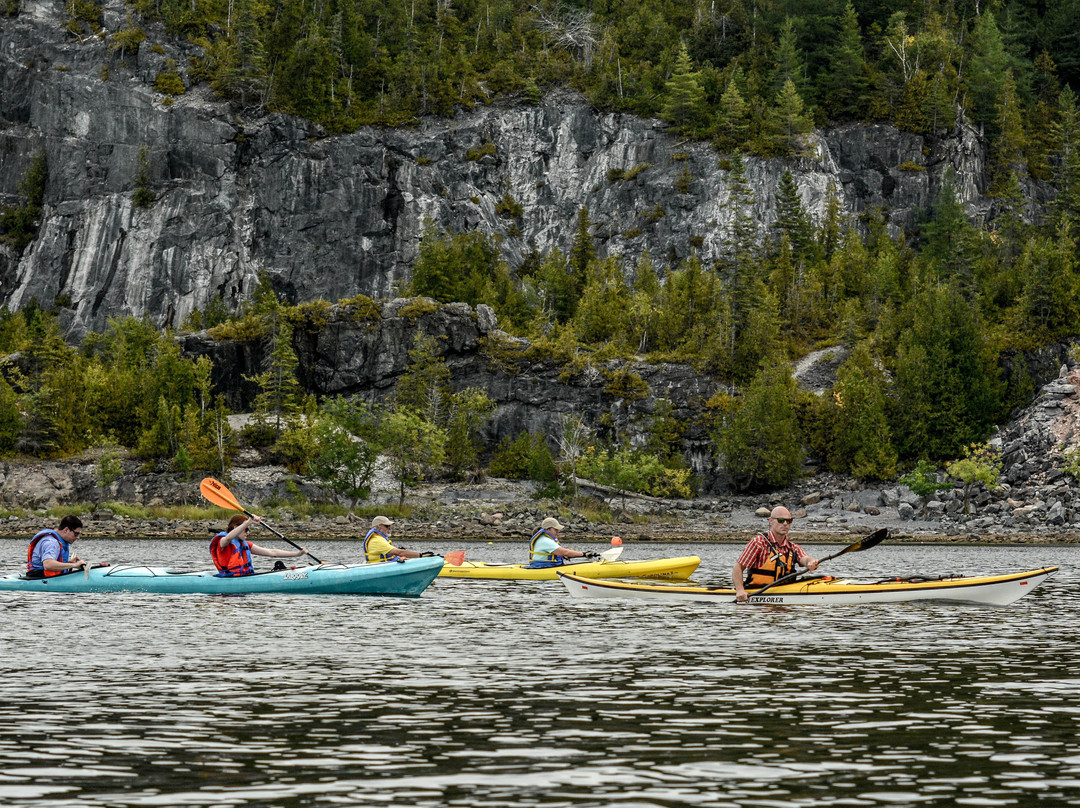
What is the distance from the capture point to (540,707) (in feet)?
41.3

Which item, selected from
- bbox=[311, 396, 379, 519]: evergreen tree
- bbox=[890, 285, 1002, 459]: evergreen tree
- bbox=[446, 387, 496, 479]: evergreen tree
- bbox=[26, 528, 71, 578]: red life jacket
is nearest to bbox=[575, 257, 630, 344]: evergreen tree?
bbox=[446, 387, 496, 479]: evergreen tree

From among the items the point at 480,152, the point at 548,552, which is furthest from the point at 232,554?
the point at 480,152

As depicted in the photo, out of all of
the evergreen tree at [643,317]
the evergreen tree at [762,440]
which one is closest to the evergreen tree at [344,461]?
the evergreen tree at [762,440]

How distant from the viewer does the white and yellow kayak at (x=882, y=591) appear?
78.9 ft

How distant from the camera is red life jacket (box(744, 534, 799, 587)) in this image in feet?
79.1

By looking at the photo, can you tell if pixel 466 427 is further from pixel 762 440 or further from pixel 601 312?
pixel 601 312

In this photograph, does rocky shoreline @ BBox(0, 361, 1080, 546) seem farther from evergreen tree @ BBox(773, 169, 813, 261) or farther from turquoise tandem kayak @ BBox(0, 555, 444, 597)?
evergreen tree @ BBox(773, 169, 813, 261)

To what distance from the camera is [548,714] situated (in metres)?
12.2

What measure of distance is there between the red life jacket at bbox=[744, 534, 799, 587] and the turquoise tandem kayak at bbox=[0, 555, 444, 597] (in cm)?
756

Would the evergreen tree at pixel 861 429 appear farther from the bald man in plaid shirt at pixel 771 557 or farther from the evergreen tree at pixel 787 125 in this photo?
the bald man in plaid shirt at pixel 771 557

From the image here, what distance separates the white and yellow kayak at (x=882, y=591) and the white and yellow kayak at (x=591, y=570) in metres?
7.71

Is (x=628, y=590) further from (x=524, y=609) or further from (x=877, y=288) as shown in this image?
(x=877, y=288)

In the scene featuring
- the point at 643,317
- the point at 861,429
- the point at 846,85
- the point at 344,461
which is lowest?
the point at 344,461

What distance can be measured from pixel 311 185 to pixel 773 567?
386ft
